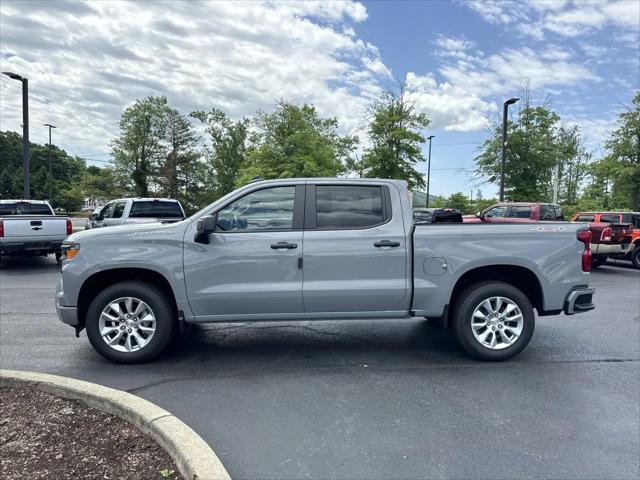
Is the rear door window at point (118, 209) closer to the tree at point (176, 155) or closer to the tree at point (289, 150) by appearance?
the tree at point (289, 150)

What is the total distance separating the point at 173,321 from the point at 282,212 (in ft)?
5.26

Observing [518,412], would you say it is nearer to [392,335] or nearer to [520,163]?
[392,335]

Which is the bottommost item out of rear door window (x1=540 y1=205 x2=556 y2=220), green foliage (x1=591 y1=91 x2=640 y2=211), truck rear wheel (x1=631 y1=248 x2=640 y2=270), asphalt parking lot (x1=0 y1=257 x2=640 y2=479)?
asphalt parking lot (x1=0 y1=257 x2=640 y2=479)

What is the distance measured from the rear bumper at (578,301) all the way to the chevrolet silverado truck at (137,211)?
9.99 metres

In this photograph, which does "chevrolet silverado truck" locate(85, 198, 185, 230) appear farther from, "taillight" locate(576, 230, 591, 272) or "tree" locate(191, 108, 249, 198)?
"tree" locate(191, 108, 249, 198)

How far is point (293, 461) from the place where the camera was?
295 centimetres

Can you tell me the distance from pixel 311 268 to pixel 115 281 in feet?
6.87

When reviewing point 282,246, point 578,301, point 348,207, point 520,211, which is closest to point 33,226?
point 282,246

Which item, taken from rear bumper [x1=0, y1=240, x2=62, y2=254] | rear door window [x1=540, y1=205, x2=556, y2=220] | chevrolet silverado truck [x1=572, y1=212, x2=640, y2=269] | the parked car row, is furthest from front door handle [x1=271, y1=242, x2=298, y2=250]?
rear door window [x1=540, y1=205, x2=556, y2=220]

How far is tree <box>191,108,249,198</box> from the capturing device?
47.8 m

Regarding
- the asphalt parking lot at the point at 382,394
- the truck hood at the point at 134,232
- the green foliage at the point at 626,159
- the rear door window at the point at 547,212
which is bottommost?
the asphalt parking lot at the point at 382,394

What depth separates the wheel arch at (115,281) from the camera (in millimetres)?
4680

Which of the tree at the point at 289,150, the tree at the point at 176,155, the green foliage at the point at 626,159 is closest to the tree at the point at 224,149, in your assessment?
the tree at the point at 176,155

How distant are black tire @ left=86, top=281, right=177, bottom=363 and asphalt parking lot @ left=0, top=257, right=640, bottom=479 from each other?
15 centimetres
